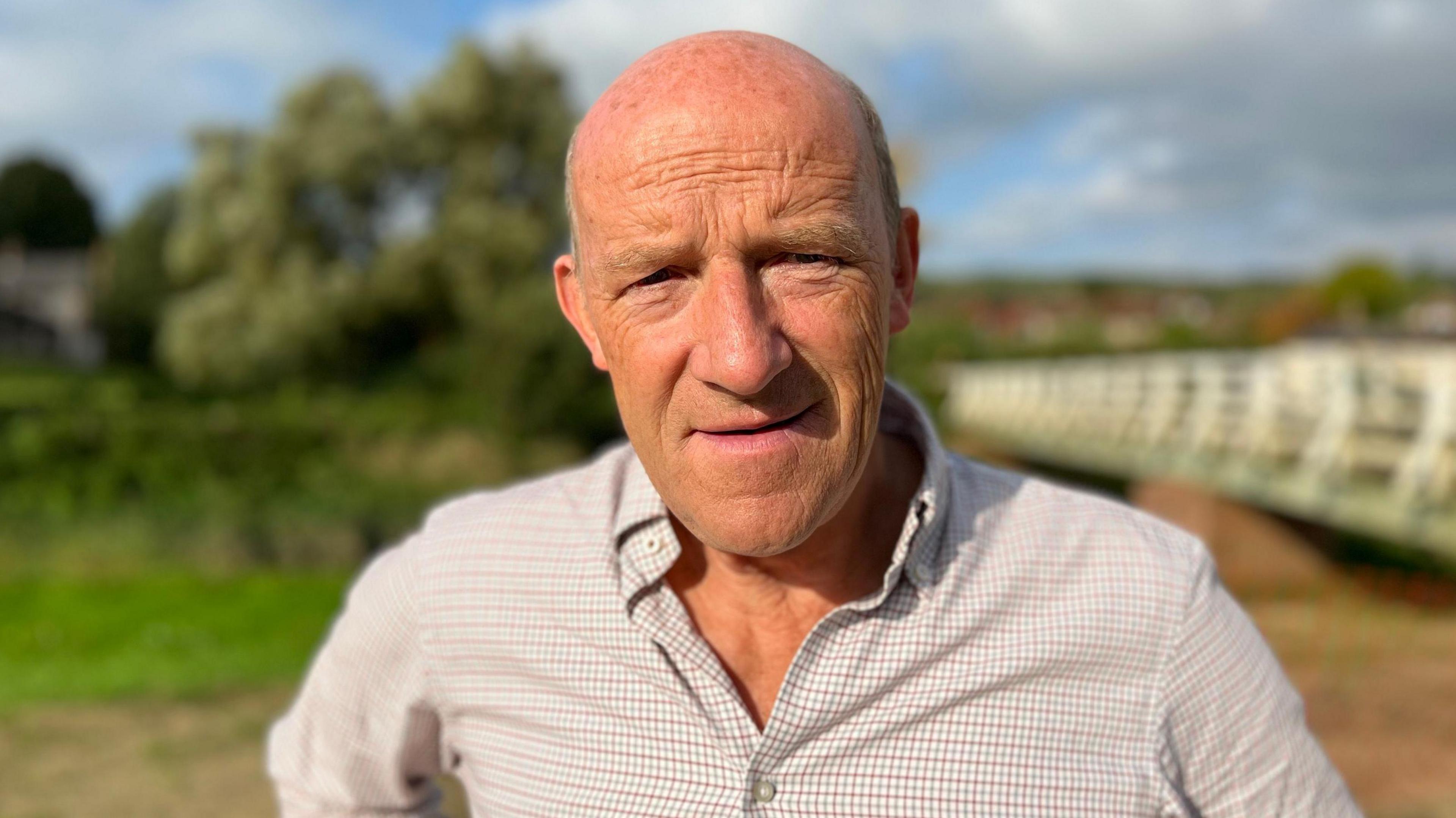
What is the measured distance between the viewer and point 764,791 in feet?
4.83

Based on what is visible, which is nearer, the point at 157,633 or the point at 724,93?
the point at 724,93

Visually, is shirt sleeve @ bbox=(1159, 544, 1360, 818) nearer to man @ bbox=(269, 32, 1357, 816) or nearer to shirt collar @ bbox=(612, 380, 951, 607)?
man @ bbox=(269, 32, 1357, 816)

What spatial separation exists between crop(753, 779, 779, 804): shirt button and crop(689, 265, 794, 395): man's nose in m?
0.52

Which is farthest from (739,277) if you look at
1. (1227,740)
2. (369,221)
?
(369,221)

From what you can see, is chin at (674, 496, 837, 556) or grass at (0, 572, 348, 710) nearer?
chin at (674, 496, 837, 556)

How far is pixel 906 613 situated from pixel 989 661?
13cm

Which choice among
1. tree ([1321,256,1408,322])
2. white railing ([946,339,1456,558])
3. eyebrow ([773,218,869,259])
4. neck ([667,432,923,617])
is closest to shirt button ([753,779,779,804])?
neck ([667,432,923,617])

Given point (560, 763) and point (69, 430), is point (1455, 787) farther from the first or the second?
point (69, 430)

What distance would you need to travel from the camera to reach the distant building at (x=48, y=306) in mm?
47469

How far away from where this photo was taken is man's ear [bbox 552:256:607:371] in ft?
5.15

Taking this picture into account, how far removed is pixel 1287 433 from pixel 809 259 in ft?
34.4

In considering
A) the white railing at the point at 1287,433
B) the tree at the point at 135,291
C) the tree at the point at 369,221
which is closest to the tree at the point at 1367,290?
the white railing at the point at 1287,433

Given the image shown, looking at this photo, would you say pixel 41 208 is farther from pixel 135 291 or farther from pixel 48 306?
pixel 135 291

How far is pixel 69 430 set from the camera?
14.4 metres
